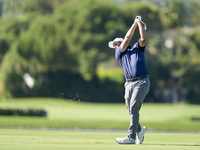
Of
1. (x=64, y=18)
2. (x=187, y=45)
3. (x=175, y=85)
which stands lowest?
(x=175, y=85)

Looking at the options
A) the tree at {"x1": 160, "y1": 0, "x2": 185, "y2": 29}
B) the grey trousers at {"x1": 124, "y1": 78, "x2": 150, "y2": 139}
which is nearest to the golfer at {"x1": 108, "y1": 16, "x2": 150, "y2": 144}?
the grey trousers at {"x1": 124, "y1": 78, "x2": 150, "y2": 139}

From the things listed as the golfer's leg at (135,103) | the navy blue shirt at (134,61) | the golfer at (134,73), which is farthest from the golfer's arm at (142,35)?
the golfer's leg at (135,103)

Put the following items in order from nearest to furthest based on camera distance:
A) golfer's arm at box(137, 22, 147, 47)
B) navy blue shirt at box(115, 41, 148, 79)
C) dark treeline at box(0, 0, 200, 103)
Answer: golfer's arm at box(137, 22, 147, 47), navy blue shirt at box(115, 41, 148, 79), dark treeline at box(0, 0, 200, 103)

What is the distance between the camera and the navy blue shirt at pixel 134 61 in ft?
31.6

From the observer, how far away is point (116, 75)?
66188mm

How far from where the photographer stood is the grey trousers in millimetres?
9695

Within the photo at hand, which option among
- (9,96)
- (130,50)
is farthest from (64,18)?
(130,50)

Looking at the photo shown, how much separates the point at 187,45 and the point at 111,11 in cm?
1257

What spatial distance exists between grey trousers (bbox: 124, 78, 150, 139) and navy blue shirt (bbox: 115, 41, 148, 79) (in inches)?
6.3

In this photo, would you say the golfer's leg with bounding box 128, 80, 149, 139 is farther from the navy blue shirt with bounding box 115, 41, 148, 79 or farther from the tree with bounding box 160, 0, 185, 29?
the tree with bounding box 160, 0, 185, 29

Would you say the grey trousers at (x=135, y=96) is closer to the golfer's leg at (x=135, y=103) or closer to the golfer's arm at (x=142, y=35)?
the golfer's leg at (x=135, y=103)

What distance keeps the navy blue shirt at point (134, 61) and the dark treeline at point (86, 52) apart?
5030 cm

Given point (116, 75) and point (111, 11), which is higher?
point (111, 11)

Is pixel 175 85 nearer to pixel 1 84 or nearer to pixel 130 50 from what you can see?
pixel 1 84
